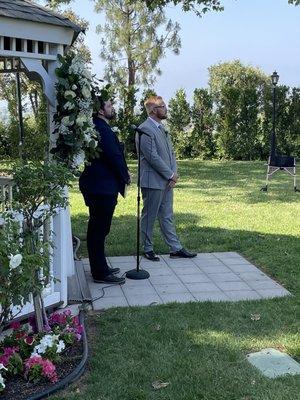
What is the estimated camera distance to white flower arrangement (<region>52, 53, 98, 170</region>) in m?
4.16

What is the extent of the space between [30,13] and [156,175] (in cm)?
251

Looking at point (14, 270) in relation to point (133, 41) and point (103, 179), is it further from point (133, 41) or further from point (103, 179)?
point (133, 41)

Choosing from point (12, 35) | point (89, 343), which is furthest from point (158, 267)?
point (12, 35)

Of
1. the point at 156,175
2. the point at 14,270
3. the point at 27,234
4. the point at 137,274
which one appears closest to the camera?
the point at 14,270

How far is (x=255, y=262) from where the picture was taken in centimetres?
A: 623

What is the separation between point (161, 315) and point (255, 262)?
2158 mm

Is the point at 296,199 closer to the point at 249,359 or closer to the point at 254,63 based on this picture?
the point at 249,359

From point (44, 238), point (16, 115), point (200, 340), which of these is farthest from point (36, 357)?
point (16, 115)

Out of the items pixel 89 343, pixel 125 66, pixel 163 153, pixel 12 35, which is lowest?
pixel 89 343

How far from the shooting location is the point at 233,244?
7.02 metres

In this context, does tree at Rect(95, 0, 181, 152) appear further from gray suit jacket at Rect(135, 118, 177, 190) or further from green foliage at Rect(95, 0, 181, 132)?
gray suit jacket at Rect(135, 118, 177, 190)

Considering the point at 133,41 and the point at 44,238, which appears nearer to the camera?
the point at 44,238

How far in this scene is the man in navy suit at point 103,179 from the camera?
494cm

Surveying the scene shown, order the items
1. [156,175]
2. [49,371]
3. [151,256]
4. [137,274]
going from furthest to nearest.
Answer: [151,256] → [156,175] → [137,274] → [49,371]
